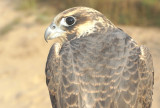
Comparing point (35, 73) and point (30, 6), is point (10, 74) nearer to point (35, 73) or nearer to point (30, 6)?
point (35, 73)

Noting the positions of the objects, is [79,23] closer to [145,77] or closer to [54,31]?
[54,31]

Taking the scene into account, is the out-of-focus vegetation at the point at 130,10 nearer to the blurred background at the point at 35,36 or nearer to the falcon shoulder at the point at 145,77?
the blurred background at the point at 35,36

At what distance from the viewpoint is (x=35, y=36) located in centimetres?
987

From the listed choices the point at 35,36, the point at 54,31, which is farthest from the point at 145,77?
the point at 35,36

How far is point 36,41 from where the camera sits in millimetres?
9633

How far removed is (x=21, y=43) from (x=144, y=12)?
394 cm

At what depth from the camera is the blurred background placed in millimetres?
7477

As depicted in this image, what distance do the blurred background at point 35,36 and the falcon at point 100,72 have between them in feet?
7.37

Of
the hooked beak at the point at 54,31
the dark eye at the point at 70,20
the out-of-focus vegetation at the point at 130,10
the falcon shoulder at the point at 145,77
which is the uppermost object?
the out-of-focus vegetation at the point at 130,10

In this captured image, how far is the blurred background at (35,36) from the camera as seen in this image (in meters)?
7.48

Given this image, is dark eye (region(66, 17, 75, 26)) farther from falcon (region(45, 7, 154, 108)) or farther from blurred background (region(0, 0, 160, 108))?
blurred background (region(0, 0, 160, 108))

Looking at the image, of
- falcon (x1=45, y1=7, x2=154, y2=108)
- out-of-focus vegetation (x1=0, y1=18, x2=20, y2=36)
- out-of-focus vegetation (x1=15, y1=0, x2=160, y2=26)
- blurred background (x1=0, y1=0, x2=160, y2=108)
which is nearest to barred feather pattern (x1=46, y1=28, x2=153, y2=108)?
falcon (x1=45, y1=7, x2=154, y2=108)

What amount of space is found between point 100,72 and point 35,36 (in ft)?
21.9

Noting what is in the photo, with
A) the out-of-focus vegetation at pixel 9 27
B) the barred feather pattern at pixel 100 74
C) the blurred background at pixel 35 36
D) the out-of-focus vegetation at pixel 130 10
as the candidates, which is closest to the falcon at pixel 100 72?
the barred feather pattern at pixel 100 74
